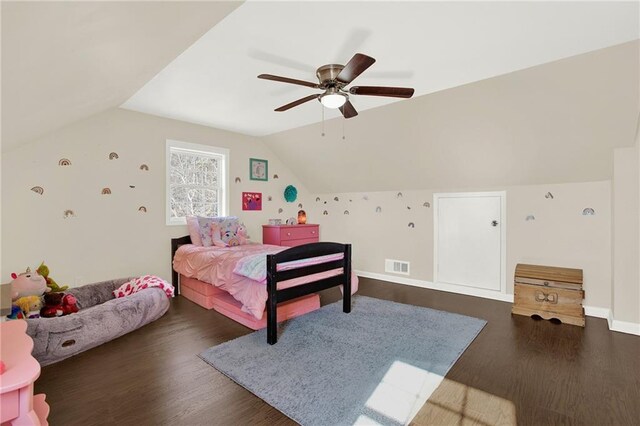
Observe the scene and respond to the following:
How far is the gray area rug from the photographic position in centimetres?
189

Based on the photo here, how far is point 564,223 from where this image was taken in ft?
11.9

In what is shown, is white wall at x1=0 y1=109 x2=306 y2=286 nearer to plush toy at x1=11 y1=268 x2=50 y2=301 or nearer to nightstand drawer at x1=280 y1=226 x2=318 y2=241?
plush toy at x1=11 y1=268 x2=50 y2=301

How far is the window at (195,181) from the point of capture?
4.41 metres

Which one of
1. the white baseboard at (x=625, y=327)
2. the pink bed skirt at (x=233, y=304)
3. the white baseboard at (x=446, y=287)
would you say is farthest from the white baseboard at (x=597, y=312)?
the pink bed skirt at (x=233, y=304)

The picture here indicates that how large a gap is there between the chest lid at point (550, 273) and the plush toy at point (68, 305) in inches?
185

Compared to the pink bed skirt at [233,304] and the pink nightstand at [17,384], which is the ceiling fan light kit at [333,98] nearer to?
the pink bed skirt at [233,304]

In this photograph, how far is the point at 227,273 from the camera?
3281 mm

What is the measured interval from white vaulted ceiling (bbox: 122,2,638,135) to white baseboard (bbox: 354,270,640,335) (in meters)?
2.61

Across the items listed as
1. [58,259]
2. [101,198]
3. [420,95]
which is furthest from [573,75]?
[58,259]

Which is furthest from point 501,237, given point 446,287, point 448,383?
point 448,383

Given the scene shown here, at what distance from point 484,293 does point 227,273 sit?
3.40 metres

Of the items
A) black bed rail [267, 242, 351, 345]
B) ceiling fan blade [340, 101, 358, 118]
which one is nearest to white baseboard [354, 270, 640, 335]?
black bed rail [267, 242, 351, 345]

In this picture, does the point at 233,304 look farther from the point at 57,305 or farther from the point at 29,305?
the point at 29,305

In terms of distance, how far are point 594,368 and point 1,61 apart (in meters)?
4.01
